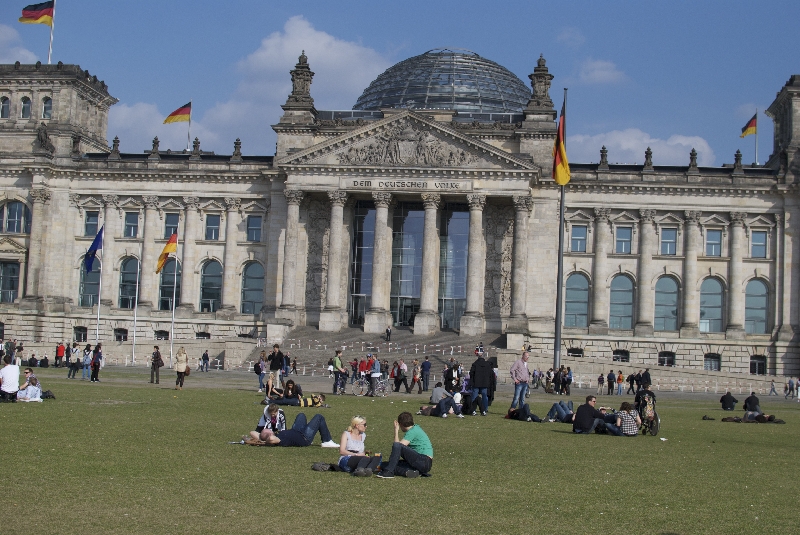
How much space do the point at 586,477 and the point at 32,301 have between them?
239ft

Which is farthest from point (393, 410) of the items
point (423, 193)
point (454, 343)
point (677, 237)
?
point (677, 237)

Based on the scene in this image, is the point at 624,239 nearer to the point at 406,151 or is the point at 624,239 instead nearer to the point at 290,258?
the point at 406,151

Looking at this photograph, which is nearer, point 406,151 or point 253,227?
point 406,151

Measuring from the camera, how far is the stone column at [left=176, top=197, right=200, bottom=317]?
86938 mm

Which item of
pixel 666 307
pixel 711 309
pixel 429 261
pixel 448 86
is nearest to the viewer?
pixel 429 261

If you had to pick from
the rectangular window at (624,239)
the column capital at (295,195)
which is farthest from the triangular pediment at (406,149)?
the rectangular window at (624,239)

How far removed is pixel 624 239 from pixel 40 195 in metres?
47.9

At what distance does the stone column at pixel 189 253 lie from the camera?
86.9 metres

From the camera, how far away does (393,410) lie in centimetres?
3900

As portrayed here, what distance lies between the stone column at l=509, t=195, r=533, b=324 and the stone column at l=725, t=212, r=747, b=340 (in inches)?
634

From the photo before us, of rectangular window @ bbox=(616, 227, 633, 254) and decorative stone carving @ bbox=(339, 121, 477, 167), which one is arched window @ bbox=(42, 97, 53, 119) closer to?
decorative stone carving @ bbox=(339, 121, 477, 167)

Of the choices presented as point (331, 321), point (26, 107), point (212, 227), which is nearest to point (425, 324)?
point (331, 321)

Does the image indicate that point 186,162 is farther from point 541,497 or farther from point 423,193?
point 541,497

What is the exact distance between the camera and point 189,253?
3442 inches
